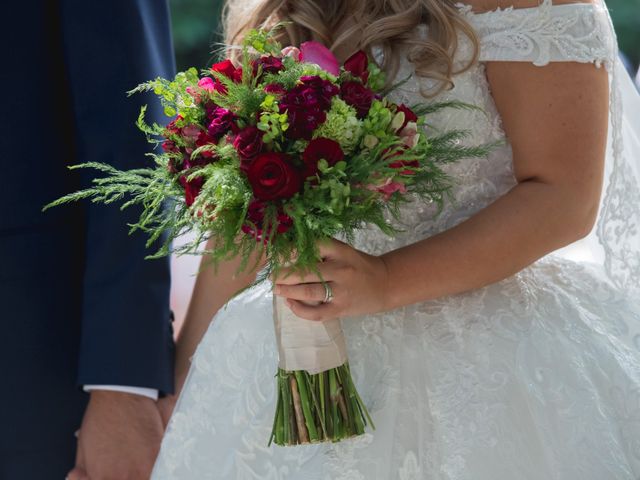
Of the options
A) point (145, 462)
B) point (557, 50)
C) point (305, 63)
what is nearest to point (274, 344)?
point (145, 462)

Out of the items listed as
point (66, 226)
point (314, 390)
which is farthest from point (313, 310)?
point (66, 226)

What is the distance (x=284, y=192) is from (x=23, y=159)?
3.09 feet

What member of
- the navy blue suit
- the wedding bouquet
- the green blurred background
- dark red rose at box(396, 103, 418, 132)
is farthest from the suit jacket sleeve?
the green blurred background

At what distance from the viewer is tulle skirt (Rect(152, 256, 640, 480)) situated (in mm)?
1746

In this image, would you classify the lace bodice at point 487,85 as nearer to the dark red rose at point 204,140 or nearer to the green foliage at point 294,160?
the green foliage at point 294,160

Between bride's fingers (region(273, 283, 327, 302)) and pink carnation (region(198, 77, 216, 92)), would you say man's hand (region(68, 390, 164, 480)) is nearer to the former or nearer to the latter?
bride's fingers (region(273, 283, 327, 302))

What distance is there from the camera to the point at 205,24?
1035 cm

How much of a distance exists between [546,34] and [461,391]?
689 millimetres

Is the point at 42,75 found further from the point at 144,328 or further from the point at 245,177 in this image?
the point at 245,177

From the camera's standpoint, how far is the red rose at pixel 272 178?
1.55 metres

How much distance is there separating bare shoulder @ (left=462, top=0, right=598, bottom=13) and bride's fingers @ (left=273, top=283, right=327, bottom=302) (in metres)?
0.64

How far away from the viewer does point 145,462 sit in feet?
7.34

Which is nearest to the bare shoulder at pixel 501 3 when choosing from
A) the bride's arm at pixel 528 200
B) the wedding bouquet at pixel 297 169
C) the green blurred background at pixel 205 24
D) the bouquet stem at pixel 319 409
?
the bride's arm at pixel 528 200

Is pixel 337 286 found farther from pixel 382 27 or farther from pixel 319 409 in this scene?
pixel 382 27
